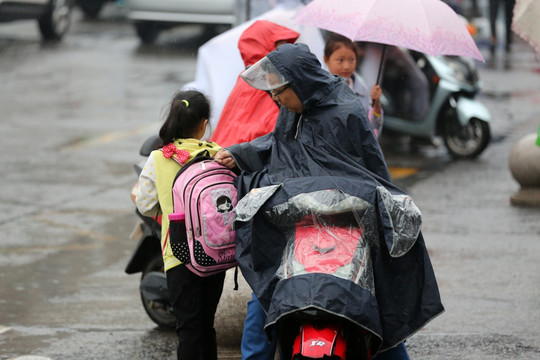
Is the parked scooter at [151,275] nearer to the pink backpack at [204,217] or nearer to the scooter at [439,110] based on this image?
the pink backpack at [204,217]

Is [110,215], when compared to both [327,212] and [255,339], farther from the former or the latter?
[327,212]

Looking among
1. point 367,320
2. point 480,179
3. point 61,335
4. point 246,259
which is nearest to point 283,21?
point 61,335

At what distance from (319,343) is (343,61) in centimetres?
268

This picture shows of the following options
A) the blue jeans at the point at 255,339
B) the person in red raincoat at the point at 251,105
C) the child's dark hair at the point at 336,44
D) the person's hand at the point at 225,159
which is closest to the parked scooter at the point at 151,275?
the person in red raincoat at the point at 251,105

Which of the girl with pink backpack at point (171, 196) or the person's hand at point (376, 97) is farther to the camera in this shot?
the person's hand at point (376, 97)

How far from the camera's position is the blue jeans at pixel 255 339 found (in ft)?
14.7

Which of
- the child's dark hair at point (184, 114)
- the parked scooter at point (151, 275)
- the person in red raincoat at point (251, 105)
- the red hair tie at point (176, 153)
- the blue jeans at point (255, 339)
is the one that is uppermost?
the child's dark hair at point (184, 114)

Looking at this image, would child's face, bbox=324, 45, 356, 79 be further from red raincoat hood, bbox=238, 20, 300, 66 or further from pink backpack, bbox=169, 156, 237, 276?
pink backpack, bbox=169, 156, 237, 276

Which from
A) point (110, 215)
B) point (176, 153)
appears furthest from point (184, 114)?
point (110, 215)

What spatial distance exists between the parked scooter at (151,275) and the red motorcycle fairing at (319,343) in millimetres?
2100

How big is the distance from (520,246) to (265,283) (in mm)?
4248

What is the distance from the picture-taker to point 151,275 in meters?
5.75

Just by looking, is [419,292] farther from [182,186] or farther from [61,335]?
[61,335]

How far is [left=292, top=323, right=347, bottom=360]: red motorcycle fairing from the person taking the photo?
3643 mm
